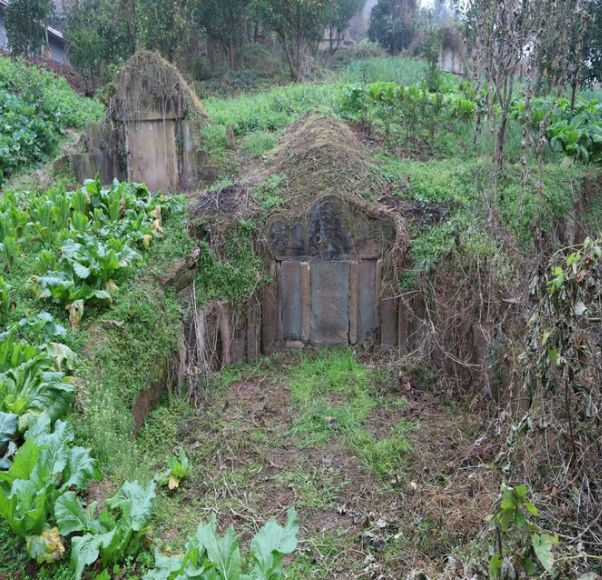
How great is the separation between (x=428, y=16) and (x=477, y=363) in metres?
22.8

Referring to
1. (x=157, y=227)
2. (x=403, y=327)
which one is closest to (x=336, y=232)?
(x=403, y=327)

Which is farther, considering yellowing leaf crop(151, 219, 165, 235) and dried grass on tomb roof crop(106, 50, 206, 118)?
dried grass on tomb roof crop(106, 50, 206, 118)

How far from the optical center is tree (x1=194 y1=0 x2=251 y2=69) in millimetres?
17531

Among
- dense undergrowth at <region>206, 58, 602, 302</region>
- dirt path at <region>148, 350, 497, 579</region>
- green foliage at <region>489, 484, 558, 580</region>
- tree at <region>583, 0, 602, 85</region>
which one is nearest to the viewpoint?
green foliage at <region>489, 484, 558, 580</region>

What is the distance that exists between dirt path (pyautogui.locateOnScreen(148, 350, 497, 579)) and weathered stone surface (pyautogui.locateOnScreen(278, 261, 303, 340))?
0.66m

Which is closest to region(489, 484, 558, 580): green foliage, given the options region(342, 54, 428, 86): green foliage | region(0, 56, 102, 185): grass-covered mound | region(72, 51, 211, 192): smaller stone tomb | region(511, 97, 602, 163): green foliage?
region(511, 97, 602, 163): green foliage

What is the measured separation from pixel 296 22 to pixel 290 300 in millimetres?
11942

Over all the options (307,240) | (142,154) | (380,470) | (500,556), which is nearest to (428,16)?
(142,154)

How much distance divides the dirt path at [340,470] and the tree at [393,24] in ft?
67.0

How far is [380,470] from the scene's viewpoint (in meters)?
4.68

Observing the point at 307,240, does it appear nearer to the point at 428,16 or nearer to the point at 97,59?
the point at 97,59

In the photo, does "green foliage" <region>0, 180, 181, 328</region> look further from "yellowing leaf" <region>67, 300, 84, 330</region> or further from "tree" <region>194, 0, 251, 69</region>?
"tree" <region>194, 0, 251, 69</region>

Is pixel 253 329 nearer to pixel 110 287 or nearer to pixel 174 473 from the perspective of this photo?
pixel 110 287

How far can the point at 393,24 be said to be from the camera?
77.3ft
